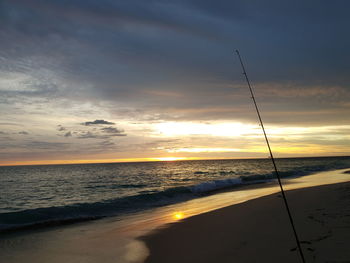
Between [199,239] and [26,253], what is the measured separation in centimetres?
507

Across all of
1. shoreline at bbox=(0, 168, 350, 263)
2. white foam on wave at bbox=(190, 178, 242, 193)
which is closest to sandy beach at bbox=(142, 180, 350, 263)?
shoreline at bbox=(0, 168, 350, 263)

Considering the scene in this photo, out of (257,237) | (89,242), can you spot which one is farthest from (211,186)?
(257,237)

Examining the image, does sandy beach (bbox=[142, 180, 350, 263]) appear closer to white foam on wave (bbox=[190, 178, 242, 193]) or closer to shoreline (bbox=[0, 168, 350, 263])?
shoreline (bbox=[0, 168, 350, 263])

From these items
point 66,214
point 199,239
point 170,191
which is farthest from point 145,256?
point 170,191

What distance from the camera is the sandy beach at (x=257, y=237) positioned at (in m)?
5.45

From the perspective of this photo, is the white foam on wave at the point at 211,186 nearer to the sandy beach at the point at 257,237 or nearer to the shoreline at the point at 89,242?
the shoreline at the point at 89,242

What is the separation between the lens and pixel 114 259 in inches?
253

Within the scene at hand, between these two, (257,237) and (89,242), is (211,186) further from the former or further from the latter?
(257,237)

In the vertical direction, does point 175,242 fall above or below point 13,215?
below

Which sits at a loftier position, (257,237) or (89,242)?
(89,242)

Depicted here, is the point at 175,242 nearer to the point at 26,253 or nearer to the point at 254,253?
the point at 254,253

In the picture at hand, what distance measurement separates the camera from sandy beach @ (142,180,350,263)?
17.9 feet

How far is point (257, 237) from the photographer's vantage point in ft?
22.5

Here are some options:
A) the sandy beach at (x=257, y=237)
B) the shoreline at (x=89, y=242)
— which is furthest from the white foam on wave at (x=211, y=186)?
the sandy beach at (x=257, y=237)
